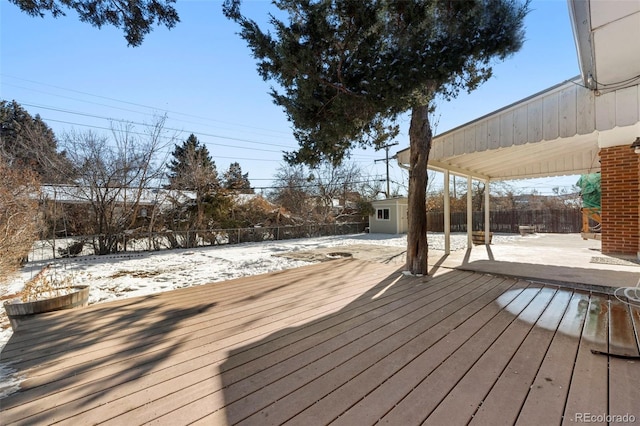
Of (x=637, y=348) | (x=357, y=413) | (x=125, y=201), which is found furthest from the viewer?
(x=125, y=201)

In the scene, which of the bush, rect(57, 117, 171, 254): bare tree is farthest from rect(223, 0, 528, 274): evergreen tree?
rect(57, 117, 171, 254): bare tree

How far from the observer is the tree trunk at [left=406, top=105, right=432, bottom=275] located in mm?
4527

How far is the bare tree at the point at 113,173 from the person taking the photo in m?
9.32

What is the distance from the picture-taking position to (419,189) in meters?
4.56

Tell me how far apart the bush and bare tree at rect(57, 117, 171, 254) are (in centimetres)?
236

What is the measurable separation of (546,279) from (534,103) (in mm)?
2587

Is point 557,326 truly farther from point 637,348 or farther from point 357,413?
point 357,413

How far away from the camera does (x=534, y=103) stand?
4312mm

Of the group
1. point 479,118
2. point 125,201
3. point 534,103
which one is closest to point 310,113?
point 479,118

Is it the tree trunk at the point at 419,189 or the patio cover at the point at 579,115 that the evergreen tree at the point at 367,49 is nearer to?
the tree trunk at the point at 419,189

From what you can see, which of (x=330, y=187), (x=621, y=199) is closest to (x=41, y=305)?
(x=621, y=199)

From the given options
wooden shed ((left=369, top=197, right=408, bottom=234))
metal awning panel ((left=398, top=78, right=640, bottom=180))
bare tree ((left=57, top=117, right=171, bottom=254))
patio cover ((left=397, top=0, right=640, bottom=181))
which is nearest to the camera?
patio cover ((left=397, top=0, right=640, bottom=181))

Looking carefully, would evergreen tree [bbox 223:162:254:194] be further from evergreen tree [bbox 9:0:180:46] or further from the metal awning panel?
evergreen tree [bbox 9:0:180:46]

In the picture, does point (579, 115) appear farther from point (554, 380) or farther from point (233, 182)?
point (233, 182)
